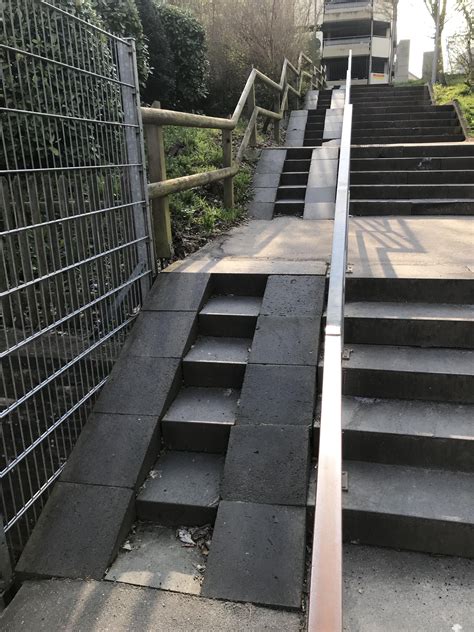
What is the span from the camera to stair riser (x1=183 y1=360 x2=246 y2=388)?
2.99m

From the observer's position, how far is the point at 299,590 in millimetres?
1976

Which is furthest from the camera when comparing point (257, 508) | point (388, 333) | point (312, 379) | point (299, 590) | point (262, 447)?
point (388, 333)

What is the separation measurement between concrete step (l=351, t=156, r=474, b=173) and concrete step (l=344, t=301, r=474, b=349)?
392cm

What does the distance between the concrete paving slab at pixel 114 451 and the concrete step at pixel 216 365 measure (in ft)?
1.36

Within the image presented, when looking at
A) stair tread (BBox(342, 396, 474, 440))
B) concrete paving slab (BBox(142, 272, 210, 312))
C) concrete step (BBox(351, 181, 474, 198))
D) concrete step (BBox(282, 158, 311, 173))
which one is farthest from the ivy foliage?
stair tread (BBox(342, 396, 474, 440))

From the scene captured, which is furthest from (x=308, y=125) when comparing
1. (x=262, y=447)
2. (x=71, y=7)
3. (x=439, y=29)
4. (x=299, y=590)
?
(x=439, y=29)

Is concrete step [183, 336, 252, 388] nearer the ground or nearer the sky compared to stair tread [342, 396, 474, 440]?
nearer the sky

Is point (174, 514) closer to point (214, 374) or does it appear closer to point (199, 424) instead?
point (199, 424)

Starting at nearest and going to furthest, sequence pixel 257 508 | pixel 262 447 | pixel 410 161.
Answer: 1. pixel 257 508
2. pixel 262 447
3. pixel 410 161

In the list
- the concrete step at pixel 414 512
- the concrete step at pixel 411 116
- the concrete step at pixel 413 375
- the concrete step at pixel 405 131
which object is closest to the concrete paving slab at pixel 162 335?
the concrete step at pixel 413 375

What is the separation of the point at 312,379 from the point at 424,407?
62cm

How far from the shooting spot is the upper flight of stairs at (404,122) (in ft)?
28.7

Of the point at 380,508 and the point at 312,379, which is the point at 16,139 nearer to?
the point at 312,379

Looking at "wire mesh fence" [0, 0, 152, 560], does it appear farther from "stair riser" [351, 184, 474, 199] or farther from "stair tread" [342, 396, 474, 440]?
"stair riser" [351, 184, 474, 199]
